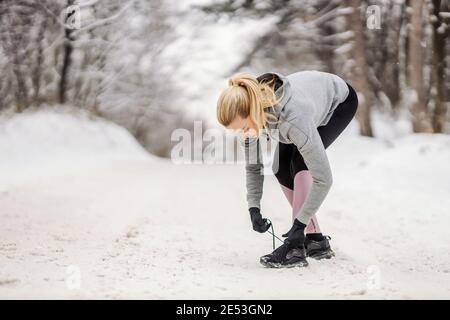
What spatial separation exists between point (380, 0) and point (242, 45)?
12.6 feet

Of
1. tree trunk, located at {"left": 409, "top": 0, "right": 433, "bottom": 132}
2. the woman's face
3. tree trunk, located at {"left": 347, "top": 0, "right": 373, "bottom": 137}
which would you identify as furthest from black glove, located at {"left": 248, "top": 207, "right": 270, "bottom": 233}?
tree trunk, located at {"left": 347, "top": 0, "right": 373, "bottom": 137}

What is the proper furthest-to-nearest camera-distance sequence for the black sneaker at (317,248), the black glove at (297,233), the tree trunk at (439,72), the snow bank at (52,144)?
the snow bank at (52,144), the tree trunk at (439,72), the black sneaker at (317,248), the black glove at (297,233)

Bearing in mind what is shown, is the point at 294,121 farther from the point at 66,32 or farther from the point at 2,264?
the point at 66,32

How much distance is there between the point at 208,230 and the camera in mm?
4023

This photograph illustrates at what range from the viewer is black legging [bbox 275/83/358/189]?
2875 millimetres

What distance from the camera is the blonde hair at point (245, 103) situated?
2412 mm

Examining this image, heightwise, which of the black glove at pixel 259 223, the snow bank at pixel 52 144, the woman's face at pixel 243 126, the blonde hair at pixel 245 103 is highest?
the blonde hair at pixel 245 103

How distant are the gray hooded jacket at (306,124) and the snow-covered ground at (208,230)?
44cm

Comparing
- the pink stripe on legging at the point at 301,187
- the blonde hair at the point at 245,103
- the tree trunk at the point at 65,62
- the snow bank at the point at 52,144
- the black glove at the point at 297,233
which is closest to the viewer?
the blonde hair at the point at 245,103

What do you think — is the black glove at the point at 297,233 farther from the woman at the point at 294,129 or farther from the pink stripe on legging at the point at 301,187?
the pink stripe on legging at the point at 301,187
